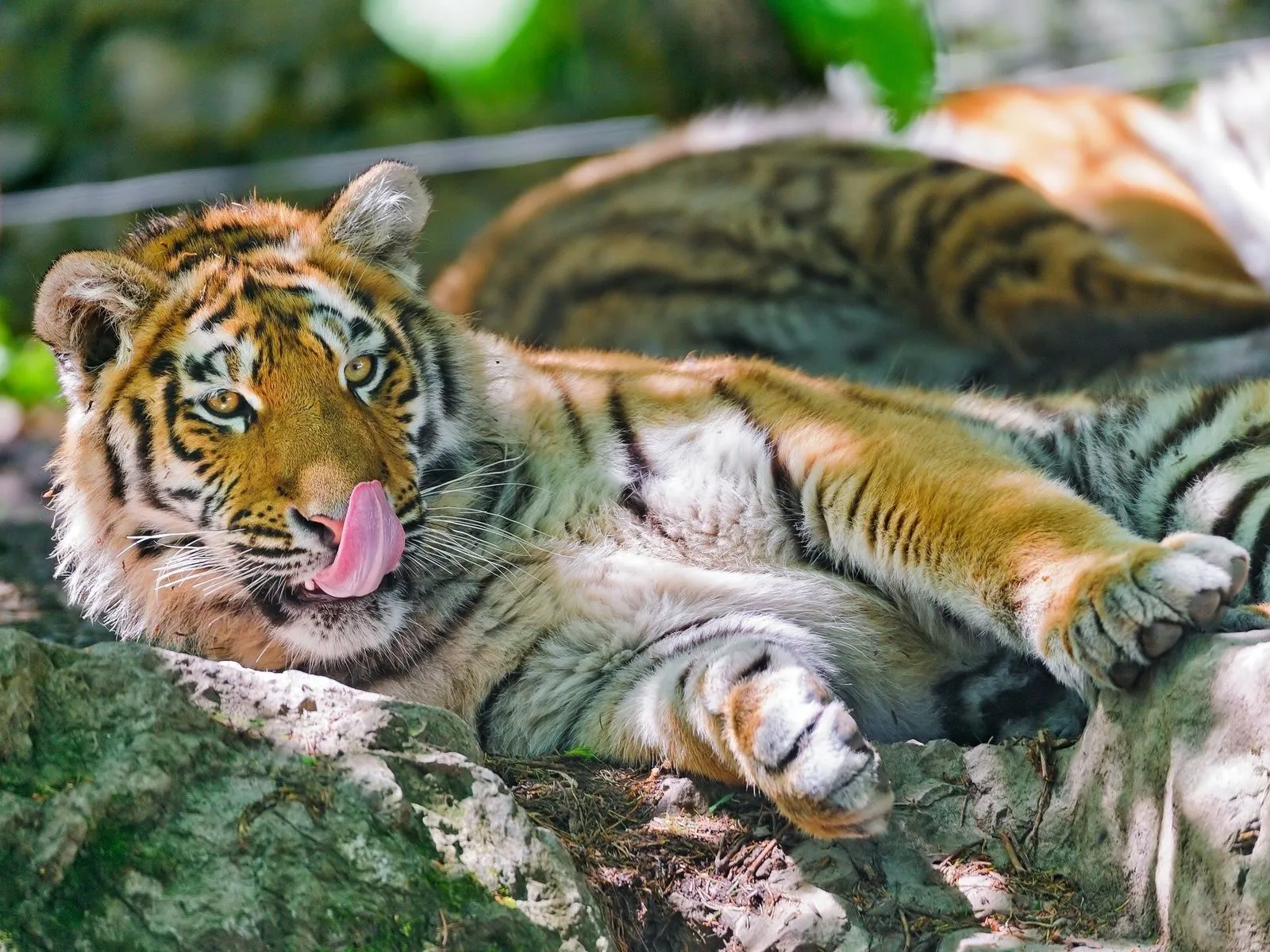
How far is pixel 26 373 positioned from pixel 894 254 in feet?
11.8

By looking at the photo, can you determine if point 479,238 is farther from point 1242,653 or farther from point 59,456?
point 1242,653

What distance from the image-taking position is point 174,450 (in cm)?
273

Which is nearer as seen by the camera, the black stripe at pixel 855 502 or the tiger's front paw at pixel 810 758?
the tiger's front paw at pixel 810 758

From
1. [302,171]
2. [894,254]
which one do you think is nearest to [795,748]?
[894,254]

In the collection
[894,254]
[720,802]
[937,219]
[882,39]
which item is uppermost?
[882,39]

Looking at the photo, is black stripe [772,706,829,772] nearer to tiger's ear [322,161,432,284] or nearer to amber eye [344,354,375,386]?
amber eye [344,354,375,386]

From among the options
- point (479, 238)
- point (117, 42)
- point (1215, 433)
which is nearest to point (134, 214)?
point (117, 42)

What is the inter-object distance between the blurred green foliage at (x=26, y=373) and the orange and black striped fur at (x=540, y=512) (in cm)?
316

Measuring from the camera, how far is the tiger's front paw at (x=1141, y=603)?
2.27m

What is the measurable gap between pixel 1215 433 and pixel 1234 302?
73.0 inches

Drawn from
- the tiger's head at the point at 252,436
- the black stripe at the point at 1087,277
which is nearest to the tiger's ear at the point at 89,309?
the tiger's head at the point at 252,436

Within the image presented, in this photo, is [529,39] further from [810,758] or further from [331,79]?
[331,79]

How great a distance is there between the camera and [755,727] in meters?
2.38

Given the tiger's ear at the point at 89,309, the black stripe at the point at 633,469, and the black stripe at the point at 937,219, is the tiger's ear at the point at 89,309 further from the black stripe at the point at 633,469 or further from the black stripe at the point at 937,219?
the black stripe at the point at 937,219
